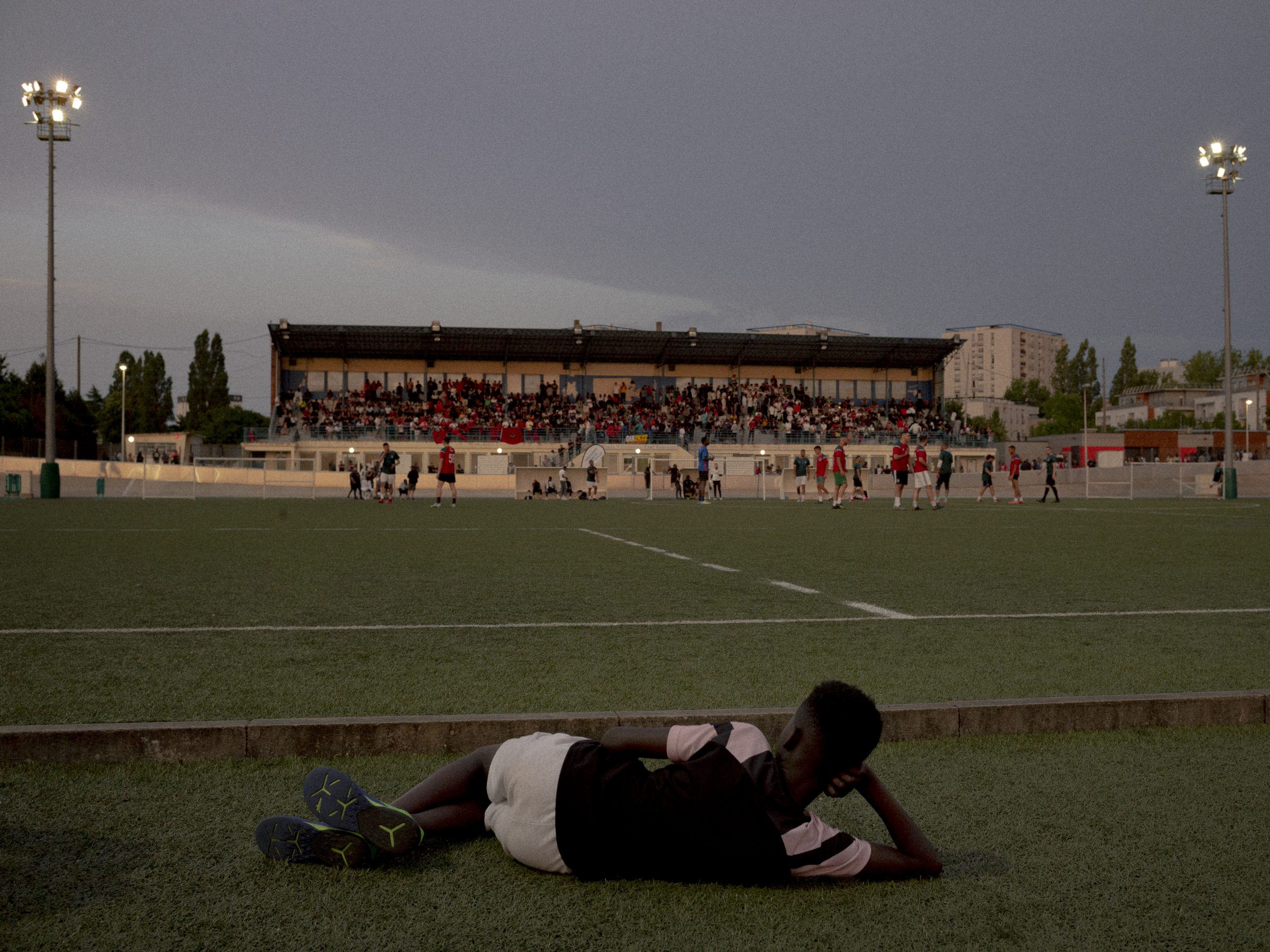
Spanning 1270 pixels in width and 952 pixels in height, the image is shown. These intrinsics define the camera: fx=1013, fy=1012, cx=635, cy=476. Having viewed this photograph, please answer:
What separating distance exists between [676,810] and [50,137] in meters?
36.2

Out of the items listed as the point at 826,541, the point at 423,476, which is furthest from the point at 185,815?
the point at 423,476

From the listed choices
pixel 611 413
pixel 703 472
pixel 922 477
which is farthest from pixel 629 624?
pixel 611 413

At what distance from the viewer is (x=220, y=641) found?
630 centimetres

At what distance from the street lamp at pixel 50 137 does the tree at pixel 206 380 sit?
69.4 metres

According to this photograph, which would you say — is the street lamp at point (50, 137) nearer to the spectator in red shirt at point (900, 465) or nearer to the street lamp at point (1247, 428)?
the spectator in red shirt at point (900, 465)

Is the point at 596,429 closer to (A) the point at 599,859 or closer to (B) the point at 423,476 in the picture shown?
(B) the point at 423,476

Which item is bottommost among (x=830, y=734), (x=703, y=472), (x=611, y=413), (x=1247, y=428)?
(x=830, y=734)

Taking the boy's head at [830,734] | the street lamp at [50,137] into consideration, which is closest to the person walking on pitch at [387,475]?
→ the street lamp at [50,137]

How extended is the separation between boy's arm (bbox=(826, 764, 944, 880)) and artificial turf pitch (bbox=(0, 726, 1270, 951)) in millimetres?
48

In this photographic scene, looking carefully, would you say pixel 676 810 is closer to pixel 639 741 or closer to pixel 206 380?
pixel 639 741

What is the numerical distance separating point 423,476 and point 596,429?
36.4 feet

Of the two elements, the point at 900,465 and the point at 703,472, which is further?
the point at 703,472

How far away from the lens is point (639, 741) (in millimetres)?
2865

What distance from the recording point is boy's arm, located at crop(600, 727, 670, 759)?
2836mm
